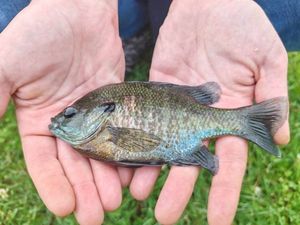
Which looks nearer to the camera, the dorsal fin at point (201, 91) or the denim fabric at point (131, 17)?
the dorsal fin at point (201, 91)

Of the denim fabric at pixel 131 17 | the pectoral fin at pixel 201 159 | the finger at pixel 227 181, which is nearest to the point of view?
the finger at pixel 227 181

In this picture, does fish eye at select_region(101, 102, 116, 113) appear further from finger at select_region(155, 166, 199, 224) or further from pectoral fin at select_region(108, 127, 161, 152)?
finger at select_region(155, 166, 199, 224)

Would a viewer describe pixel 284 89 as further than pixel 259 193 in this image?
No

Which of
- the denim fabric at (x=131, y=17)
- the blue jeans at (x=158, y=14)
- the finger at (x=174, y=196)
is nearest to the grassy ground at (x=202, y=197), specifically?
the blue jeans at (x=158, y=14)

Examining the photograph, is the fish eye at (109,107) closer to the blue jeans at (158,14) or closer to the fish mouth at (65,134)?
the fish mouth at (65,134)

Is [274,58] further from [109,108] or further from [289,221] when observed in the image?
[289,221]

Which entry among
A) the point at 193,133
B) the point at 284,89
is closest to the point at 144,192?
the point at 193,133
